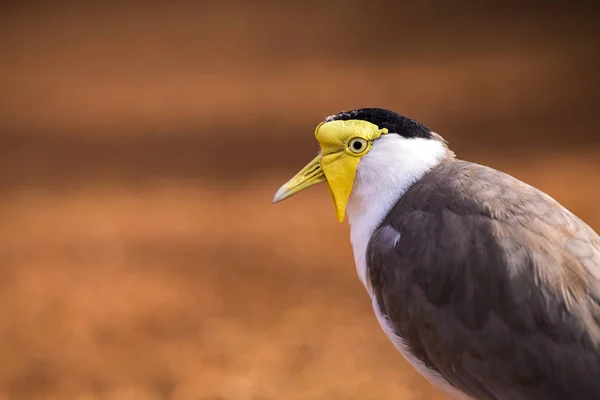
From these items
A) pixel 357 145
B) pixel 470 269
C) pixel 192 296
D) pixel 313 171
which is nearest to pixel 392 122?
pixel 357 145

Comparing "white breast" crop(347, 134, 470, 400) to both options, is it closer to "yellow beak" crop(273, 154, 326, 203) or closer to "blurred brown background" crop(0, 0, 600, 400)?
"yellow beak" crop(273, 154, 326, 203)

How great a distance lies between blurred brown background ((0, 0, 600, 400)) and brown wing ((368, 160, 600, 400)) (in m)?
1.27

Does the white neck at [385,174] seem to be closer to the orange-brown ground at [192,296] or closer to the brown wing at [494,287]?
the brown wing at [494,287]

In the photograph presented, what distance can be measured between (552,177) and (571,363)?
273 centimetres

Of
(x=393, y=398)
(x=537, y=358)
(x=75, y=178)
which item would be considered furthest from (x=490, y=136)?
(x=537, y=358)

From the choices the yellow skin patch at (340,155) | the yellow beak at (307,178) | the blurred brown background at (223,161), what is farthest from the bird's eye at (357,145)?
the blurred brown background at (223,161)

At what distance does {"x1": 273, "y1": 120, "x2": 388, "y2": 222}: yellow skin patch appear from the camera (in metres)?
1.81

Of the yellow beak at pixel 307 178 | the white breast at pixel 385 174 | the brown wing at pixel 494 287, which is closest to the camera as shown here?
the brown wing at pixel 494 287

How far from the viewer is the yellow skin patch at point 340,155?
1.81 metres

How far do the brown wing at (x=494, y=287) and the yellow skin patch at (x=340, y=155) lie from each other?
7.8 inches

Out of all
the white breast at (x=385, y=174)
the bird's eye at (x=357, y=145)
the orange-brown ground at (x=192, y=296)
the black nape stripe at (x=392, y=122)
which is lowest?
the orange-brown ground at (x=192, y=296)

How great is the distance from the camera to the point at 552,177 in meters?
3.97

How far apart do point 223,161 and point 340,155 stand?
2.50m

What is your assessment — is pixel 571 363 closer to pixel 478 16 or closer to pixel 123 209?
pixel 123 209
